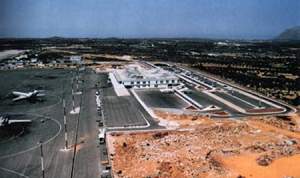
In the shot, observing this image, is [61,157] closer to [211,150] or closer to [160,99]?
[211,150]

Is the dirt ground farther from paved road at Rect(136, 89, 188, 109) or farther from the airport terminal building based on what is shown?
the airport terminal building

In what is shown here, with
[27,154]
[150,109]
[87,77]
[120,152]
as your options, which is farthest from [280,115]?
[87,77]

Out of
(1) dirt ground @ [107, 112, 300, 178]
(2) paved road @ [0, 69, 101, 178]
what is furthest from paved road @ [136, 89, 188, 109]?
(2) paved road @ [0, 69, 101, 178]

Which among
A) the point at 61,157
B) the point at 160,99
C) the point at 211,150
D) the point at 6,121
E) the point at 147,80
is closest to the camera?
the point at 61,157

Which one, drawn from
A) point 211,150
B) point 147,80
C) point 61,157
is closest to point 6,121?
point 61,157

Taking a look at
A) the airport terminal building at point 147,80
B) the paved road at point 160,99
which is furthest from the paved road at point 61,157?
the airport terminal building at point 147,80

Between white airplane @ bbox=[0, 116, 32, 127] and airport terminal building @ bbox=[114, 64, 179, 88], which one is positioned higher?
airport terminal building @ bbox=[114, 64, 179, 88]

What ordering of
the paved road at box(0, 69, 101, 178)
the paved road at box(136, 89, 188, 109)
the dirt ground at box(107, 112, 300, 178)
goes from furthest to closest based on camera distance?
the paved road at box(136, 89, 188, 109), the dirt ground at box(107, 112, 300, 178), the paved road at box(0, 69, 101, 178)

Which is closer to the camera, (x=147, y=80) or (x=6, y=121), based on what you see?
(x=6, y=121)
